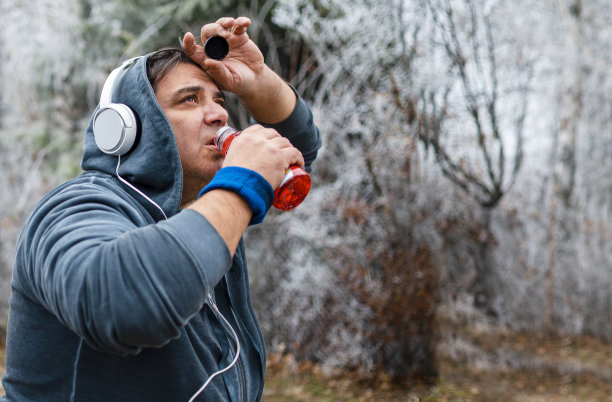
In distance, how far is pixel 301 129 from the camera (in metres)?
2.05

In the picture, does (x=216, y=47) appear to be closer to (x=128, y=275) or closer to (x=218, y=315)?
(x=218, y=315)

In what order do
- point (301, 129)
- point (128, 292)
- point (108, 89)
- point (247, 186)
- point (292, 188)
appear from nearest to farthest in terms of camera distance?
point (128, 292)
point (247, 186)
point (292, 188)
point (108, 89)
point (301, 129)

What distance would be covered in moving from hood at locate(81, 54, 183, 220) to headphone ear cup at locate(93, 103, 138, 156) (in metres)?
0.04

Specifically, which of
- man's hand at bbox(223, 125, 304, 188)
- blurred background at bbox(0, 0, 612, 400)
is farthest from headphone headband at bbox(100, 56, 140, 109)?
blurred background at bbox(0, 0, 612, 400)

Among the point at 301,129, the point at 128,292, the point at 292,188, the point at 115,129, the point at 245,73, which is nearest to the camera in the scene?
the point at 128,292

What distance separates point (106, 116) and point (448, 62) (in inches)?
158

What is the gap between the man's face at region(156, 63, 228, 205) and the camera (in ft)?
5.39

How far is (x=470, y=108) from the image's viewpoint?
519 centimetres

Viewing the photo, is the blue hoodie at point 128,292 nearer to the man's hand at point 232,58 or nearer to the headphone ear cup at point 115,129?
the headphone ear cup at point 115,129

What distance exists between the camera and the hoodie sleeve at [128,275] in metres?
0.95

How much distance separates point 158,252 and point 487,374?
608 centimetres

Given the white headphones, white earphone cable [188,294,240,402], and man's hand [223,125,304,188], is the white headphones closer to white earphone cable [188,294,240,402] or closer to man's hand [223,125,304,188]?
man's hand [223,125,304,188]

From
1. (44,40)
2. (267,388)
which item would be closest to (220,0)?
(44,40)

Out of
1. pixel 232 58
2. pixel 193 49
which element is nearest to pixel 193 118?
pixel 193 49
